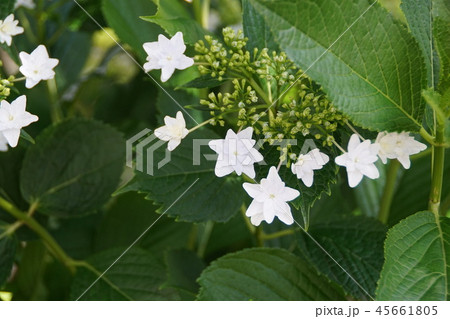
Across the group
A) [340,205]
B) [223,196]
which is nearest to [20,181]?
[223,196]

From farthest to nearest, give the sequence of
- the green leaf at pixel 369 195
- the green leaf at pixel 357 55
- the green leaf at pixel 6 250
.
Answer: the green leaf at pixel 369 195
the green leaf at pixel 6 250
the green leaf at pixel 357 55

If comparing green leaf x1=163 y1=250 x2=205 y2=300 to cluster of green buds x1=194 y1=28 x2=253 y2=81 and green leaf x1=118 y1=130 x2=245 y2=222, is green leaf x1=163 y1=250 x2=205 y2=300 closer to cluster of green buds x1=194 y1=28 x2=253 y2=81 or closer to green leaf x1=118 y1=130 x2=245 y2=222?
green leaf x1=118 y1=130 x2=245 y2=222

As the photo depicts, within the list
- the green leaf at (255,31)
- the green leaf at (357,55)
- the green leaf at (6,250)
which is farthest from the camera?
the green leaf at (6,250)

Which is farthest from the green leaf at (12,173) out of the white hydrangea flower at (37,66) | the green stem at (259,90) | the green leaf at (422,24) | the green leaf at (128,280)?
the green leaf at (422,24)

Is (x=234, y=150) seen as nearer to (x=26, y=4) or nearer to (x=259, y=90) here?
(x=259, y=90)

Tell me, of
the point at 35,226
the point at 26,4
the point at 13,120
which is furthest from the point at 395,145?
the point at 26,4

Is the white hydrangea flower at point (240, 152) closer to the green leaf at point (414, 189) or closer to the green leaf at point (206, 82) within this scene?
the green leaf at point (206, 82)

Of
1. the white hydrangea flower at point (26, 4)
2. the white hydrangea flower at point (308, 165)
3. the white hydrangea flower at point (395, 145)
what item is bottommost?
the white hydrangea flower at point (308, 165)
